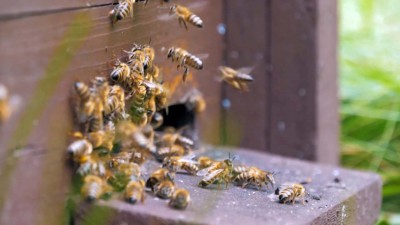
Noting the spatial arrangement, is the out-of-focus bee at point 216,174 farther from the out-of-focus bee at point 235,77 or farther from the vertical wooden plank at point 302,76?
the vertical wooden plank at point 302,76

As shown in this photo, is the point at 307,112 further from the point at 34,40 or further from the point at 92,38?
the point at 34,40

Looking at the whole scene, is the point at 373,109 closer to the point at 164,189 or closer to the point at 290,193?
the point at 290,193

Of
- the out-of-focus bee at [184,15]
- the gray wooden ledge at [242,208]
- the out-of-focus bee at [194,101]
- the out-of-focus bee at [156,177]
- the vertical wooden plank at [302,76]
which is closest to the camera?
the gray wooden ledge at [242,208]

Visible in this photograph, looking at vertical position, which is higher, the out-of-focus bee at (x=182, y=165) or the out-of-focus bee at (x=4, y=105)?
the out-of-focus bee at (x=4, y=105)

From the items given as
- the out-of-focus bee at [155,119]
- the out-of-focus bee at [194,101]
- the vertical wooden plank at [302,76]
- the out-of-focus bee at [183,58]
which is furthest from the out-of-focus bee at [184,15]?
the vertical wooden plank at [302,76]

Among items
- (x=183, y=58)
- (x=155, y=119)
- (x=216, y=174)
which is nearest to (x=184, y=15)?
(x=183, y=58)
